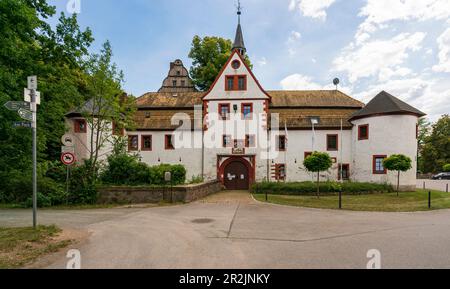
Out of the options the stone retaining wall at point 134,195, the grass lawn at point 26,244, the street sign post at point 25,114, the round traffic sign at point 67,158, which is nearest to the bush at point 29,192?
the stone retaining wall at point 134,195

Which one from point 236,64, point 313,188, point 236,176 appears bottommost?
point 313,188

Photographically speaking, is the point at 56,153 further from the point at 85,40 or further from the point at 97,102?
the point at 85,40

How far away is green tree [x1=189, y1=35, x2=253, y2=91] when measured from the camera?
3216 cm

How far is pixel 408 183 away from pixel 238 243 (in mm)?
19776

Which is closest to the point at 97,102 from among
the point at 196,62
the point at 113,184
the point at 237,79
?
the point at 113,184

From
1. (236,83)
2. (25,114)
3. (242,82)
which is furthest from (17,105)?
(242,82)

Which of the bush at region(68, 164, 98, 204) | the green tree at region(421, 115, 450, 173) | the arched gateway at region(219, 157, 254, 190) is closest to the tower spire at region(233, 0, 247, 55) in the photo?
the arched gateway at region(219, 157, 254, 190)

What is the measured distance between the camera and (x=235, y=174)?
21312mm

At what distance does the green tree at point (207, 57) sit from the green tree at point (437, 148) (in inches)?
1666

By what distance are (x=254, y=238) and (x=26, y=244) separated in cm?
606

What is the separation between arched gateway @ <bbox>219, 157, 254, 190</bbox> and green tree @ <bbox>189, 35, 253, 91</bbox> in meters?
15.8

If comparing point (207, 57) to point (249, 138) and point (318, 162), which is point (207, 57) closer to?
point (249, 138)

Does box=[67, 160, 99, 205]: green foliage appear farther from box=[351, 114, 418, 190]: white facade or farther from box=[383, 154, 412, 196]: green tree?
box=[351, 114, 418, 190]: white facade

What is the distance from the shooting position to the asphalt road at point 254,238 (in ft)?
15.9
